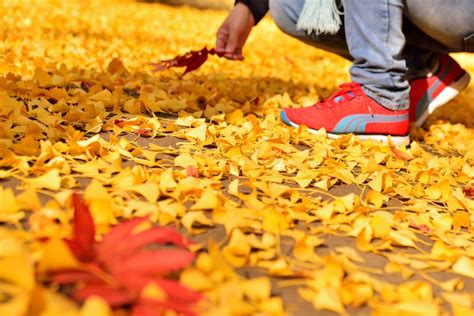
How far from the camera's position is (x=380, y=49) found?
180 cm

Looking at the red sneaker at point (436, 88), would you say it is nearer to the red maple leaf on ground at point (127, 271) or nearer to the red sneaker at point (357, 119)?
the red sneaker at point (357, 119)

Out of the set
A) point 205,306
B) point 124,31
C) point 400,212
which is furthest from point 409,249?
point 124,31

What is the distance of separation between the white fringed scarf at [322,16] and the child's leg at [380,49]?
115 millimetres

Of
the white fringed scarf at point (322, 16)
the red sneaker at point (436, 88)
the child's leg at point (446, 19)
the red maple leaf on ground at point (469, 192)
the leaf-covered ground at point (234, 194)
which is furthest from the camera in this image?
the red sneaker at point (436, 88)

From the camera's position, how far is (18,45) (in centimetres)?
264

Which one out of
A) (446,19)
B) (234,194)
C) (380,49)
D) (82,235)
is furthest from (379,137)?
(82,235)

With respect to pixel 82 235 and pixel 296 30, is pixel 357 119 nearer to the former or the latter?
pixel 296 30

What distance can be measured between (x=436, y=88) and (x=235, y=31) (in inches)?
30.6

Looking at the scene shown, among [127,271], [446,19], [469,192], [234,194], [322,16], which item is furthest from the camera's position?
[322,16]

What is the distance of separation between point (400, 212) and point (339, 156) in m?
0.44

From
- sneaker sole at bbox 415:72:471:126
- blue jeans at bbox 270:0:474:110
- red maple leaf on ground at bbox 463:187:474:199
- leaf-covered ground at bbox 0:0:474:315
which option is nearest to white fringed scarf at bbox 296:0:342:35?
blue jeans at bbox 270:0:474:110

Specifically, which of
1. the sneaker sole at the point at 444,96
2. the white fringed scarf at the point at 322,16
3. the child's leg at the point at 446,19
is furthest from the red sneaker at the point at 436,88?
the white fringed scarf at the point at 322,16

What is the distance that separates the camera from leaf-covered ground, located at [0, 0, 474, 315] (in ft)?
2.65

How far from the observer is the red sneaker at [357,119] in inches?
72.1
